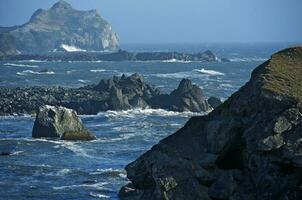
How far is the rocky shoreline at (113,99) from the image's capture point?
66.6 meters

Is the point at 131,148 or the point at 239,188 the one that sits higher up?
the point at 239,188

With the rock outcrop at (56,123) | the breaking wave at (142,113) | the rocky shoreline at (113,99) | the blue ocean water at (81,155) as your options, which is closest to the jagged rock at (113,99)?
the rocky shoreline at (113,99)

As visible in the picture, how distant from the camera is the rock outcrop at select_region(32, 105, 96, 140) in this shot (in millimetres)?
47188

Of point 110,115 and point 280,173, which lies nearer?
point 280,173

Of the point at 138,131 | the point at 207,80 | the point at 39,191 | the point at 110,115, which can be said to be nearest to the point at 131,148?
the point at 138,131

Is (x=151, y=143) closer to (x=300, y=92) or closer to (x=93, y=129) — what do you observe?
(x=93, y=129)

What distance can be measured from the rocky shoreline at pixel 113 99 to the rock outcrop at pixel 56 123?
16.8 m

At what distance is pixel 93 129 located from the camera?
2103 inches

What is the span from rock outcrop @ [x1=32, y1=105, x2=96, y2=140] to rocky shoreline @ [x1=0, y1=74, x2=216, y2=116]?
16.8 meters

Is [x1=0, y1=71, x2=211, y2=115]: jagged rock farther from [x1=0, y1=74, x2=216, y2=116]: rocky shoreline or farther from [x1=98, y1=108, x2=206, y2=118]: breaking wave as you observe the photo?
[x1=98, y1=108, x2=206, y2=118]: breaking wave

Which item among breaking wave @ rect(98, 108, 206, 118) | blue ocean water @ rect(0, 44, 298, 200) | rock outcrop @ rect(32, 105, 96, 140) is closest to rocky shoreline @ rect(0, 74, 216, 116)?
breaking wave @ rect(98, 108, 206, 118)

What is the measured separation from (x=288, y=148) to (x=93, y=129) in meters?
36.9

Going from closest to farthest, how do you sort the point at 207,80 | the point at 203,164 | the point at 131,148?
the point at 203,164 < the point at 131,148 < the point at 207,80

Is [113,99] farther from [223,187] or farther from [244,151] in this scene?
[223,187]
